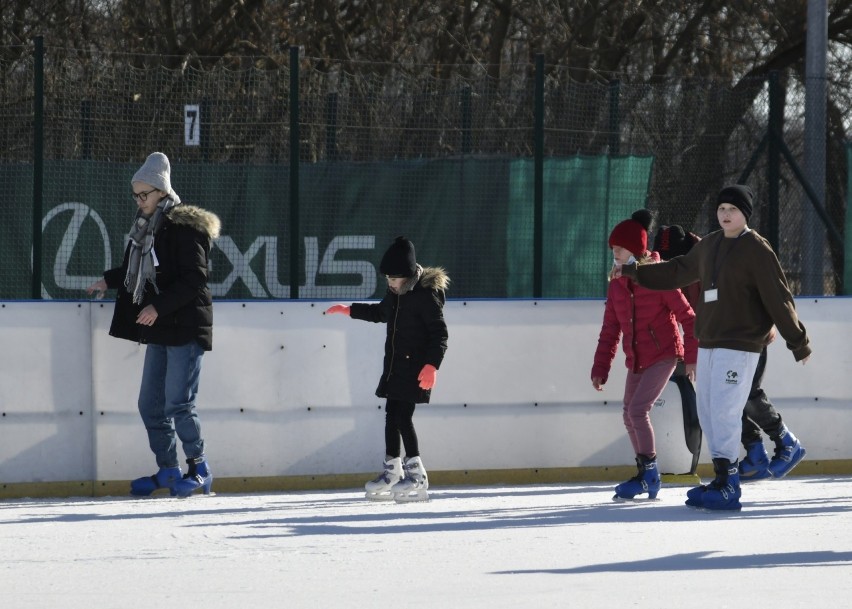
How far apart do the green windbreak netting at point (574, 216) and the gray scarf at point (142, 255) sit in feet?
10.9

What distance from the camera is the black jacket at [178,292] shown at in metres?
8.69

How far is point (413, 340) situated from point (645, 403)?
1.30 meters

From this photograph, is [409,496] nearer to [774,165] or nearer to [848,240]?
[774,165]

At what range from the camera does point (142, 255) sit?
8789mm

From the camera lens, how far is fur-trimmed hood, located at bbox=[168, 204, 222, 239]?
8.77 m

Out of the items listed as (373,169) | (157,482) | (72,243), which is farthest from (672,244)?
(72,243)

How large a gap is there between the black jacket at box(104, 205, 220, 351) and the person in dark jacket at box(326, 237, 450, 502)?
0.97m

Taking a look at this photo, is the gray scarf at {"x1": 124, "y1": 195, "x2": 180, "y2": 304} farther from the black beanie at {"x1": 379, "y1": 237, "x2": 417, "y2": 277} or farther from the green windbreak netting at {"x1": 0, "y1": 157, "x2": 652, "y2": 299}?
the green windbreak netting at {"x1": 0, "y1": 157, "x2": 652, "y2": 299}

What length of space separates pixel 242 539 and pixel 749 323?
2.70 metres

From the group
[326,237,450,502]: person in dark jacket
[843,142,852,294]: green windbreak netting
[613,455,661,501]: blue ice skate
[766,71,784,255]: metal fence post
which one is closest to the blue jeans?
[326,237,450,502]: person in dark jacket

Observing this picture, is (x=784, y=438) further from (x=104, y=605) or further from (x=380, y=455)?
(x=104, y=605)

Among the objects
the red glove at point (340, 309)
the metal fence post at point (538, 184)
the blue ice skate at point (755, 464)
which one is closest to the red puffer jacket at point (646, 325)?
the blue ice skate at point (755, 464)

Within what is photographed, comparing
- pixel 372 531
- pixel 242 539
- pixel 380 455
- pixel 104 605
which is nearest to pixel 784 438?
pixel 380 455

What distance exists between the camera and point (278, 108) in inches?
430
